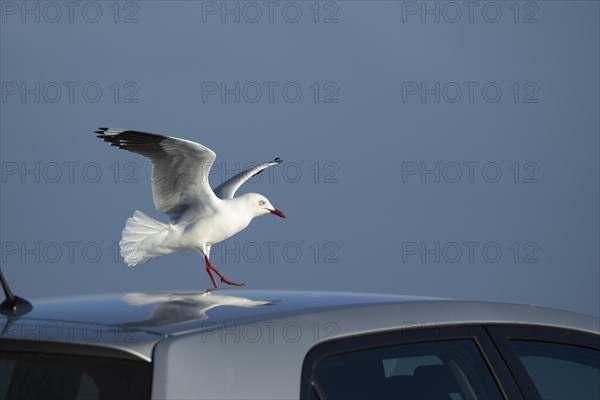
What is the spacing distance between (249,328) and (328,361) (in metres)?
0.20

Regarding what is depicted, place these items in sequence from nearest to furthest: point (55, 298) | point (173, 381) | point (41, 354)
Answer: point (173, 381), point (41, 354), point (55, 298)

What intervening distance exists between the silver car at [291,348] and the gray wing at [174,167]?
6624 mm

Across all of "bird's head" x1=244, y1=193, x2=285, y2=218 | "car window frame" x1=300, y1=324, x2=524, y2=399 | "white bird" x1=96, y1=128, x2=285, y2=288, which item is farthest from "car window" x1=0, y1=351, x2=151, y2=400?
"bird's head" x1=244, y1=193, x2=285, y2=218

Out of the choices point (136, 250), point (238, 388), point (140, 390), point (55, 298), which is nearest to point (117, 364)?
point (140, 390)

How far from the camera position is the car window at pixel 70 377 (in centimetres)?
190

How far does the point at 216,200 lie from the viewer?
33.2ft

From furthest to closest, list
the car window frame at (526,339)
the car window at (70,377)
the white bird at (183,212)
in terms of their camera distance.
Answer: the white bird at (183,212) → the car window frame at (526,339) → the car window at (70,377)

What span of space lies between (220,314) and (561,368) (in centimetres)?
102

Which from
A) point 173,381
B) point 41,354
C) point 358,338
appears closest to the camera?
point 173,381

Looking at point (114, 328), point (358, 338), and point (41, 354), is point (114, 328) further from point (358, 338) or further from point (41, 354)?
point (358, 338)

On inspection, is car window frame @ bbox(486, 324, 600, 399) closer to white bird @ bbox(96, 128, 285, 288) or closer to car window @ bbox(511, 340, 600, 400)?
car window @ bbox(511, 340, 600, 400)

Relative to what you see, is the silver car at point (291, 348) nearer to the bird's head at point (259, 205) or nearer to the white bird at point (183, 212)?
the white bird at point (183, 212)

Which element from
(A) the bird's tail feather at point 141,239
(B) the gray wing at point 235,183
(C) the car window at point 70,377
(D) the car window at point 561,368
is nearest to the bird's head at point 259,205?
(B) the gray wing at point 235,183

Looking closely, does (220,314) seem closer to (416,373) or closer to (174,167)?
(416,373)
